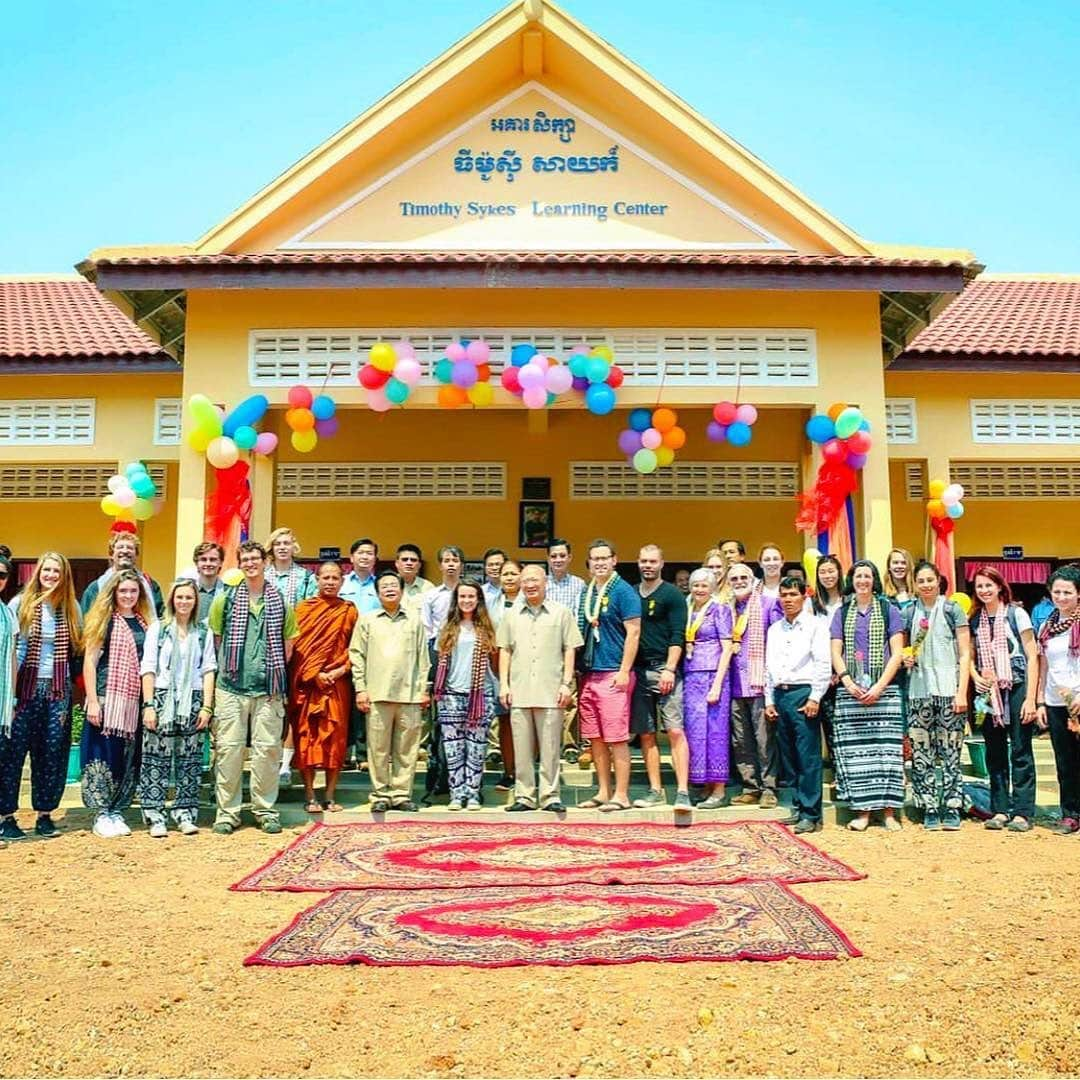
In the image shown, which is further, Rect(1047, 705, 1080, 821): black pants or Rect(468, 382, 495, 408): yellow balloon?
Rect(468, 382, 495, 408): yellow balloon

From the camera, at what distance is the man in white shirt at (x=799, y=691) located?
21.8 ft

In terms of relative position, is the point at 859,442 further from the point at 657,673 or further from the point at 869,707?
the point at 657,673

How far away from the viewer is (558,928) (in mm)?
4465

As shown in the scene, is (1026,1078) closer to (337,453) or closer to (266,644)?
(266,644)

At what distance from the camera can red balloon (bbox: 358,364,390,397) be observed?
8727mm

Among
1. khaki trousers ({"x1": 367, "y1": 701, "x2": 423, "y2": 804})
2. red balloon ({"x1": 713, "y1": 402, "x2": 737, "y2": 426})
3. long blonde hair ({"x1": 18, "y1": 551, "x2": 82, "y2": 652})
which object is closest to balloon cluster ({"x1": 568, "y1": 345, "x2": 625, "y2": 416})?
red balloon ({"x1": 713, "y1": 402, "x2": 737, "y2": 426})

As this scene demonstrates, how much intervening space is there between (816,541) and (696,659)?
2.72 m

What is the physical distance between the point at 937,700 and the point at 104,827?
5.47 m

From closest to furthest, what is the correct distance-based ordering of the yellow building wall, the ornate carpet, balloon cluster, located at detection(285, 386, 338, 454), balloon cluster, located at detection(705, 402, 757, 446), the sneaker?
the ornate carpet → the sneaker → balloon cluster, located at detection(285, 386, 338, 454) → balloon cluster, located at detection(705, 402, 757, 446) → the yellow building wall

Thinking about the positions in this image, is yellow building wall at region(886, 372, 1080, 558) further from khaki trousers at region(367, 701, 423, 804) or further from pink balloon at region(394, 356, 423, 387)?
khaki trousers at region(367, 701, 423, 804)

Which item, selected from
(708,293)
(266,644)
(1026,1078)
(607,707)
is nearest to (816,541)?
(708,293)

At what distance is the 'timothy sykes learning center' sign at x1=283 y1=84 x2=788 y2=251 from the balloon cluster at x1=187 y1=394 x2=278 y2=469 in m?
1.95

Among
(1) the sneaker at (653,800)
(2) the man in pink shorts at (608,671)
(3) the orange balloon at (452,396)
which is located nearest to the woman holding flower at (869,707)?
(1) the sneaker at (653,800)

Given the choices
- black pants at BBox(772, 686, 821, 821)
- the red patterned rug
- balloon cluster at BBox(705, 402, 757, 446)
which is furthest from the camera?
balloon cluster at BBox(705, 402, 757, 446)
